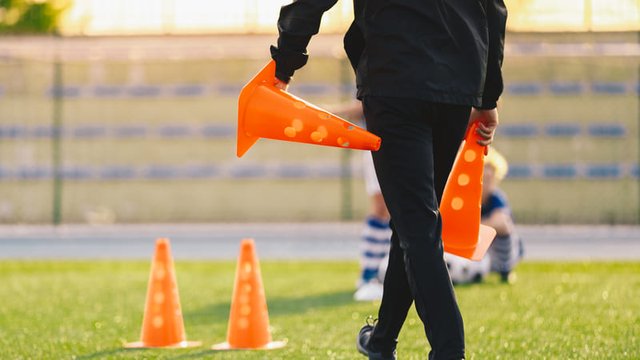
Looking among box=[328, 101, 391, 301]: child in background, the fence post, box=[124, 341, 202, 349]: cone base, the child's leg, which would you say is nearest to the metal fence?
the fence post

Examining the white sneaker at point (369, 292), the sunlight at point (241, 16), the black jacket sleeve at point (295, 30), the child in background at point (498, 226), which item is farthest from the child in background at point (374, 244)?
the sunlight at point (241, 16)

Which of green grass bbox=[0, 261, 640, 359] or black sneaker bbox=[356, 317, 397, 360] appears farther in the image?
green grass bbox=[0, 261, 640, 359]

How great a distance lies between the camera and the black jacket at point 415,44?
9.71ft

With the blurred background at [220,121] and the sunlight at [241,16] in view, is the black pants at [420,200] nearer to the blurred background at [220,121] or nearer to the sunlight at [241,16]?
the blurred background at [220,121]

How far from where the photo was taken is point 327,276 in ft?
27.8

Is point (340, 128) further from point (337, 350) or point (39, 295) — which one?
point (39, 295)

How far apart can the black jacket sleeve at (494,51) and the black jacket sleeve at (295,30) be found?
516 millimetres

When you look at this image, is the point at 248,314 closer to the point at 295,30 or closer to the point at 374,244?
the point at 295,30

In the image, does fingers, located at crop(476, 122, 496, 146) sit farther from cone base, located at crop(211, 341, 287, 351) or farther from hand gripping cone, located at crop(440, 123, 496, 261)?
cone base, located at crop(211, 341, 287, 351)

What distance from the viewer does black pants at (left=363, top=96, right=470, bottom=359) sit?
9.78 feet

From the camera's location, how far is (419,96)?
296 cm

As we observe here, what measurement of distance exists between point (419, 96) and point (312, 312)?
316cm

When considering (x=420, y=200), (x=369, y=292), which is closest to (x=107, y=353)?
(x=420, y=200)

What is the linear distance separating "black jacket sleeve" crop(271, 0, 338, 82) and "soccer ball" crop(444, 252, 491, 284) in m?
4.33
